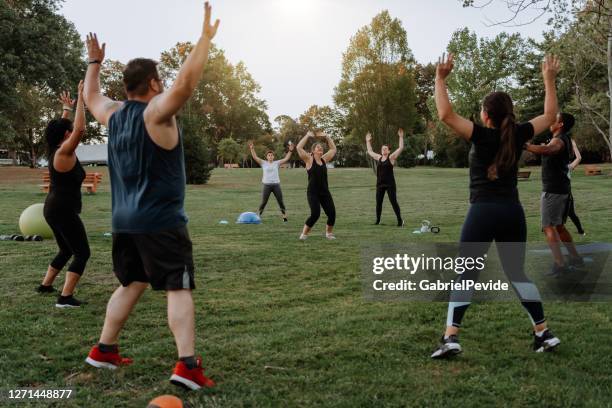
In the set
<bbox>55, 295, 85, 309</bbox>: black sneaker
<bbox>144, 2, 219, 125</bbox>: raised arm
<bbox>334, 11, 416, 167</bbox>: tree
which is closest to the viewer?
<bbox>144, 2, 219, 125</bbox>: raised arm

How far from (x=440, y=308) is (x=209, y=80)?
221 feet

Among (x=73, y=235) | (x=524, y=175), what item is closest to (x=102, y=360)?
(x=73, y=235)

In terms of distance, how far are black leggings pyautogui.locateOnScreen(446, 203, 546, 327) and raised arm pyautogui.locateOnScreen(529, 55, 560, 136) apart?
0.64m

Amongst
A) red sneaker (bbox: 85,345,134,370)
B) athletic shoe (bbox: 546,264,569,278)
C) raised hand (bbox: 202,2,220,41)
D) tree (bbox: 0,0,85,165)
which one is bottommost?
athletic shoe (bbox: 546,264,569,278)

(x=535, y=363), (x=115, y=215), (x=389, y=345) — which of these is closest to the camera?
(x=115, y=215)

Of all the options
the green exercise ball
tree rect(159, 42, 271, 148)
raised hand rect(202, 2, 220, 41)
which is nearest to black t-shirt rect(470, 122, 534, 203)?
raised hand rect(202, 2, 220, 41)

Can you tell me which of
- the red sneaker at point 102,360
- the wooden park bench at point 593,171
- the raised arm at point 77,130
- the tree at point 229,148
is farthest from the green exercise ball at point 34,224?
the tree at point 229,148

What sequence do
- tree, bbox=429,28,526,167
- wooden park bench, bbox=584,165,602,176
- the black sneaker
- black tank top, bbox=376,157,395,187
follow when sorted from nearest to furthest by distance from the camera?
the black sneaker < black tank top, bbox=376,157,395,187 < wooden park bench, bbox=584,165,602,176 < tree, bbox=429,28,526,167

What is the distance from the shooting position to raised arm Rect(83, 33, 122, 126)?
387 centimetres

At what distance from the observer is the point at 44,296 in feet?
20.4

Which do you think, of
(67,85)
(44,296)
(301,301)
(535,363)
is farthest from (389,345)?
(67,85)

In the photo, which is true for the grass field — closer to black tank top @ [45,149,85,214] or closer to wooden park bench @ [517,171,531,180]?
black tank top @ [45,149,85,214]

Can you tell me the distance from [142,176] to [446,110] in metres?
2.17

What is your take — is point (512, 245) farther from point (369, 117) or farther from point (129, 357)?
point (369, 117)
